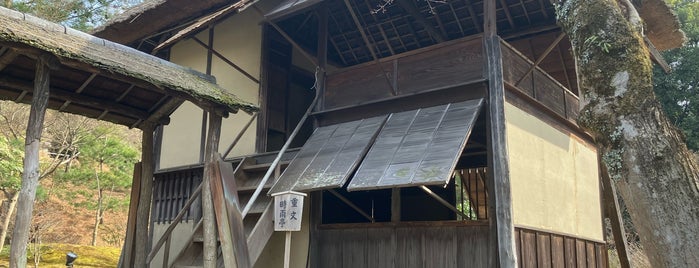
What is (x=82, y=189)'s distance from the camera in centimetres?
1948

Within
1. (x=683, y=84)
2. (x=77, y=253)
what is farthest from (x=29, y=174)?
(x=683, y=84)

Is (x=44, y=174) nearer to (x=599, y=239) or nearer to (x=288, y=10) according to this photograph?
(x=288, y=10)

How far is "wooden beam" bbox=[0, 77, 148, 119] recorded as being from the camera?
Answer: 18.4 ft

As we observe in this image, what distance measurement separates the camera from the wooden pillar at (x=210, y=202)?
19.8ft

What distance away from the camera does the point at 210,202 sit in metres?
6.17

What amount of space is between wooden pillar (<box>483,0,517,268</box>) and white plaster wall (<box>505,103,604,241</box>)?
0.98 ft

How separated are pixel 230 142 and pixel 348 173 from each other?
3392mm

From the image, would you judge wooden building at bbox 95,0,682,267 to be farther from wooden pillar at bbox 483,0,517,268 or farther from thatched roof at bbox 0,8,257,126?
thatched roof at bbox 0,8,257,126

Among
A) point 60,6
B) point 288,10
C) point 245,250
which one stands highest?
point 60,6

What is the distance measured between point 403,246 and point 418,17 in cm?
380

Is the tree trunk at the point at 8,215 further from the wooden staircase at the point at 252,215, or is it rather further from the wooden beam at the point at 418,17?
the wooden beam at the point at 418,17

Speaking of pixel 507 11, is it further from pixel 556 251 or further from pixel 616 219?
pixel 616 219

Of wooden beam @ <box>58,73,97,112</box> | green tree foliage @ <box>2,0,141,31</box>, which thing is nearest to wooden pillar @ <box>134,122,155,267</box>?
wooden beam @ <box>58,73,97,112</box>

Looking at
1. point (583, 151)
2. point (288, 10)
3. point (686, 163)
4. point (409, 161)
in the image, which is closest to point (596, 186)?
point (583, 151)
